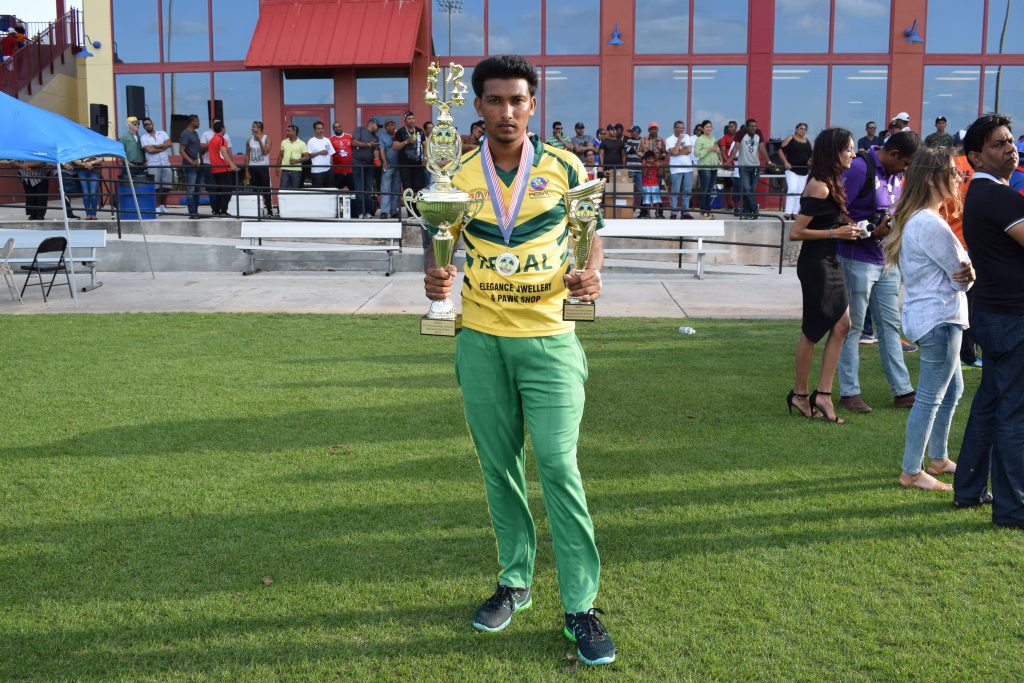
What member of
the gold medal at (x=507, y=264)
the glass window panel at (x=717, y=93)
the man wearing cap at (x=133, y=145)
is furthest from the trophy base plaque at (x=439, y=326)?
the glass window panel at (x=717, y=93)

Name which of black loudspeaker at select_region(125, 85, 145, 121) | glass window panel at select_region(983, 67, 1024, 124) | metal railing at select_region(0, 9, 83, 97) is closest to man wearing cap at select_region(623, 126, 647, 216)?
glass window panel at select_region(983, 67, 1024, 124)

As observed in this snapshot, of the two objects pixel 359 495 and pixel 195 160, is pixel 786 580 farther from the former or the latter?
pixel 195 160

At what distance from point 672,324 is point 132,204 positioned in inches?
545

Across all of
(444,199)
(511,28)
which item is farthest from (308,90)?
(444,199)

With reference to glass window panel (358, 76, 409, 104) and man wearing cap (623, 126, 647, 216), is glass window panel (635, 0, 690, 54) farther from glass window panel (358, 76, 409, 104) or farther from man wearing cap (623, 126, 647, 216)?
glass window panel (358, 76, 409, 104)

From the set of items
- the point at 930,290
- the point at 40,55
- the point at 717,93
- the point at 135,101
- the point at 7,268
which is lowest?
the point at 7,268

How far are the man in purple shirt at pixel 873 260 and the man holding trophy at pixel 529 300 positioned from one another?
154 inches

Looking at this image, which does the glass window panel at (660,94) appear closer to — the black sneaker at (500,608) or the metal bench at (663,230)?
the metal bench at (663,230)

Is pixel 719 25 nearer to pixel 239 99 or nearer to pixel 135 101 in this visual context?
pixel 239 99

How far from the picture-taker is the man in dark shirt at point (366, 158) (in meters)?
18.6

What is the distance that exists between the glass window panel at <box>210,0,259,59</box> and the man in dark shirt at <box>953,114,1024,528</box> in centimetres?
2336

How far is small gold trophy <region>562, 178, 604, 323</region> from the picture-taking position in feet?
11.1

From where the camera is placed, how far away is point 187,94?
84.4ft

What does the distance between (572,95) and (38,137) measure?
48.1 ft
